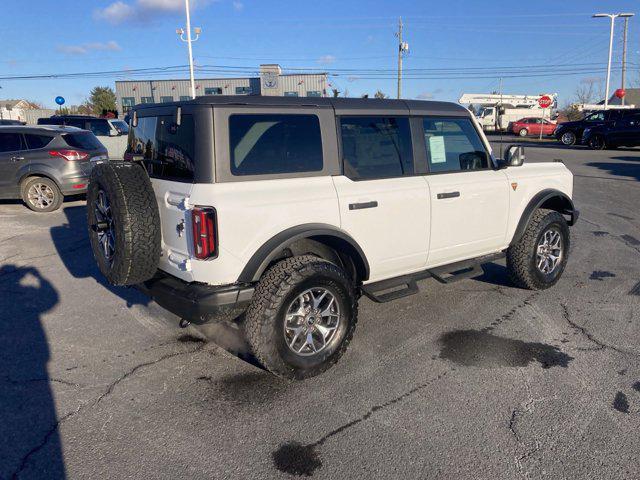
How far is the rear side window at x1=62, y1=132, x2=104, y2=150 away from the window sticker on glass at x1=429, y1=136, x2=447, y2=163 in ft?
26.7

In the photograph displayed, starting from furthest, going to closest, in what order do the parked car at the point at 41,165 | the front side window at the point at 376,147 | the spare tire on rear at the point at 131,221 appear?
the parked car at the point at 41,165 → the front side window at the point at 376,147 → the spare tire on rear at the point at 131,221

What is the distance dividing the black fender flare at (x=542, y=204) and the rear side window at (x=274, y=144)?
2.47 metres

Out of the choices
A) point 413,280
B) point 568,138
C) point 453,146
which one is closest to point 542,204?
point 453,146

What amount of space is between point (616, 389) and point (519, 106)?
46922 mm

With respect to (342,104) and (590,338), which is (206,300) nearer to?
(342,104)

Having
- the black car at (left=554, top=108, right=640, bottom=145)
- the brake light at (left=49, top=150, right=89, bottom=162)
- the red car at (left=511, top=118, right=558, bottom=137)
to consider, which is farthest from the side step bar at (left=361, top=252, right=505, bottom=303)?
the red car at (left=511, top=118, right=558, bottom=137)

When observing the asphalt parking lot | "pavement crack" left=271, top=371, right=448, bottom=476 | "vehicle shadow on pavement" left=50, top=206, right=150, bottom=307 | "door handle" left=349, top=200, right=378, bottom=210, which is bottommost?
"pavement crack" left=271, top=371, right=448, bottom=476

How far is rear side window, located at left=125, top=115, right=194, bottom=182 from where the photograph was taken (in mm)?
3325

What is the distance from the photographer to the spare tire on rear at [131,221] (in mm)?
3344

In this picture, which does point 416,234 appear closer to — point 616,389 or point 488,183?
point 488,183

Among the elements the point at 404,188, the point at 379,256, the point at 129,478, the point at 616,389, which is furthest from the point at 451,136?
the point at 129,478

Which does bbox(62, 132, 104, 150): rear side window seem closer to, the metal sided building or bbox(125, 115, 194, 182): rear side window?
bbox(125, 115, 194, 182): rear side window

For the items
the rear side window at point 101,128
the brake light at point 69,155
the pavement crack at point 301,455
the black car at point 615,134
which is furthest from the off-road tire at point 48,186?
the black car at point 615,134

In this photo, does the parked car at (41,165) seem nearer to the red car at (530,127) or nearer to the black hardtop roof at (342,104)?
the black hardtop roof at (342,104)
